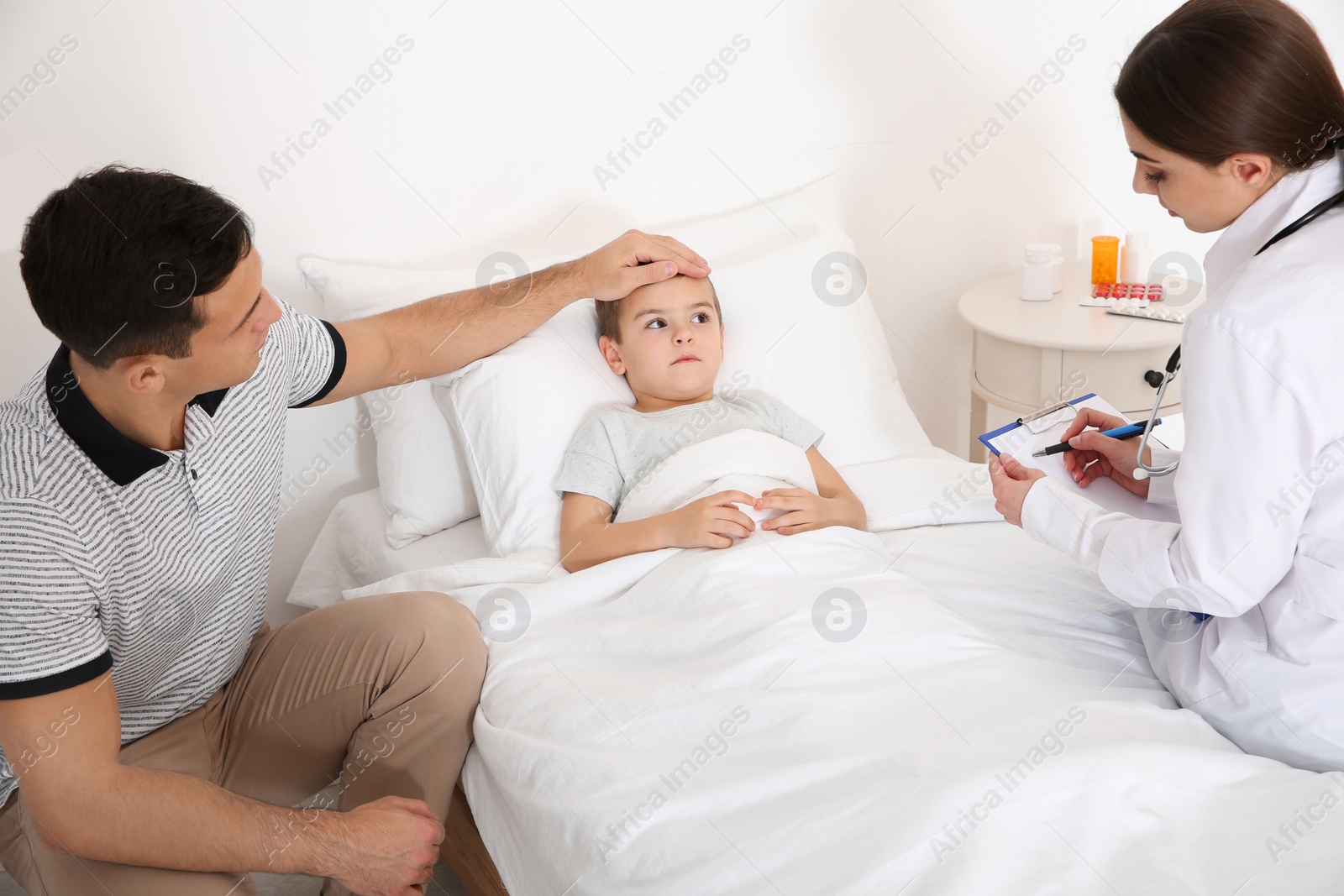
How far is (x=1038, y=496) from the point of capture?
1312mm

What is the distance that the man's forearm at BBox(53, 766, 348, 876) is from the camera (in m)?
1.11

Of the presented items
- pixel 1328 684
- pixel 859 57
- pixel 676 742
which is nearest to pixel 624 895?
pixel 676 742

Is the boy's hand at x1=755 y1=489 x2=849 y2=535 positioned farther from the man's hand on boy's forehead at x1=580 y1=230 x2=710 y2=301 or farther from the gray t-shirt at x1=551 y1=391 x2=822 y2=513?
the man's hand on boy's forehead at x1=580 y1=230 x2=710 y2=301

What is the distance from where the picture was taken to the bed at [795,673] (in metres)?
0.97

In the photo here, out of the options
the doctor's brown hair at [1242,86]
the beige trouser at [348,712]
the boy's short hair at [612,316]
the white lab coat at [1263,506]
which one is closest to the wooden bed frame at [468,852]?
the beige trouser at [348,712]

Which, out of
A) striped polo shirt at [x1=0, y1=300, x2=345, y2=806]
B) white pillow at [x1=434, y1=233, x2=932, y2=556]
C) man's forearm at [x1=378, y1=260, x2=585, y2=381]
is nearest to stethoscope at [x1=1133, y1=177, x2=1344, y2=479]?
white pillow at [x1=434, y1=233, x2=932, y2=556]

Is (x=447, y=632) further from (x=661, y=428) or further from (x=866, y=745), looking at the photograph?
(x=866, y=745)

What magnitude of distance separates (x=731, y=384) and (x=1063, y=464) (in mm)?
588

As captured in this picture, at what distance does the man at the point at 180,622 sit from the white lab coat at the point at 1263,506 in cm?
91

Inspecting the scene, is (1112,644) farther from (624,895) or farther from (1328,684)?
(624,895)

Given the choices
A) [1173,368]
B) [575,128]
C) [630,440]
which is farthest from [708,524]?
[575,128]

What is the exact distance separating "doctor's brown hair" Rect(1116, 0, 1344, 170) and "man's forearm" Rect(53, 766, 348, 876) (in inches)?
47.3

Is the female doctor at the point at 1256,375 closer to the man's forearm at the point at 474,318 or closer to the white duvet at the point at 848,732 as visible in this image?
the white duvet at the point at 848,732

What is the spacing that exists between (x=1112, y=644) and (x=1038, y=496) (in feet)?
0.76
